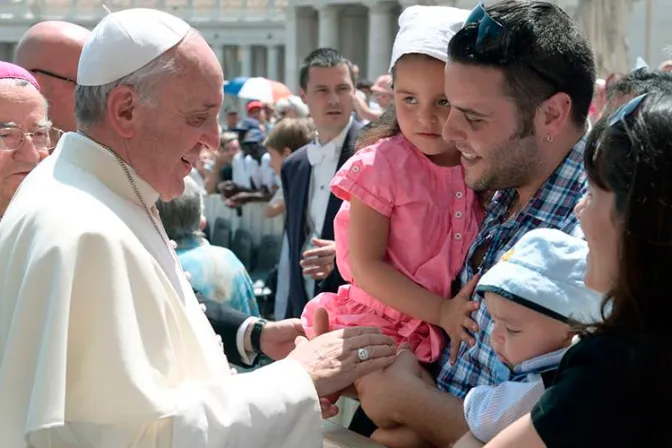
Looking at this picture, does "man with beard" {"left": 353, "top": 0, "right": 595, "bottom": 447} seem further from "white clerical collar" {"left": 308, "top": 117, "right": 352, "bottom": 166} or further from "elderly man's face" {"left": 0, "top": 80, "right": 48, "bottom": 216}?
"white clerical collar" {"left": 308, "top": 117, "right": 352, "bottom": 166}

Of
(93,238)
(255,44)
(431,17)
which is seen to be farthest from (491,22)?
(255,44)

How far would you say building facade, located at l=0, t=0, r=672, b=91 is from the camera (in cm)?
2991

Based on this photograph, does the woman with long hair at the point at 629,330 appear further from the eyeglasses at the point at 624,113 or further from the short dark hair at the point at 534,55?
the short dark hair at the point at 534,55

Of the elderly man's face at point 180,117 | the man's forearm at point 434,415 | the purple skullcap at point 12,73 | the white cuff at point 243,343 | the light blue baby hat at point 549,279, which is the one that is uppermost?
the elderly man's face at point 180,117

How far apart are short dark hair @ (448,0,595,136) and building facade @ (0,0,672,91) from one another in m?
15.5

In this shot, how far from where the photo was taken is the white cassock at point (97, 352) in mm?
2031

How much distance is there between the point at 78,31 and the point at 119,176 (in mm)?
2010

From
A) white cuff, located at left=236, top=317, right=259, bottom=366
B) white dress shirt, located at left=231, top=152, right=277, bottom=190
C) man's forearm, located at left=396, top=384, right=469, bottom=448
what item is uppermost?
man's forearm, located at left=396, top=384, right=469, bottom=448

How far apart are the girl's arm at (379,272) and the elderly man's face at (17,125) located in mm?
1149

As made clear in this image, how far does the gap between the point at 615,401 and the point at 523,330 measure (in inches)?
23.1

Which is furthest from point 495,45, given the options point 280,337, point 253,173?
point 253,173

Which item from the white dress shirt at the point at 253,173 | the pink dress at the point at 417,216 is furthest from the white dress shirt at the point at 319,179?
the white dress shirt at the point at 253,173

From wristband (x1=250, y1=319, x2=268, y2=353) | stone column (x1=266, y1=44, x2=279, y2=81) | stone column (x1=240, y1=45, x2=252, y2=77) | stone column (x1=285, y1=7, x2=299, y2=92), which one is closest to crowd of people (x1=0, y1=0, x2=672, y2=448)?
wristband (x1=250, y1=319, x2=268, y2=353)

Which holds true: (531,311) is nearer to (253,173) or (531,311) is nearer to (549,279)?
(549,279)
